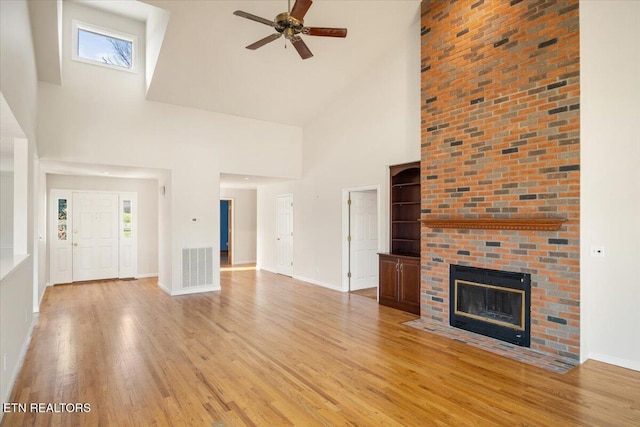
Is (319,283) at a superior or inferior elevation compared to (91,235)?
inferior

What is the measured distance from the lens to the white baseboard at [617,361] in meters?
3.44

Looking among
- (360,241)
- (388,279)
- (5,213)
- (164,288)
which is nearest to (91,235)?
Result: (5,213)

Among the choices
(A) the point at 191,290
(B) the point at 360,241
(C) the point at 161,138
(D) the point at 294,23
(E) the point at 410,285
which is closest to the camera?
(D) the point at 294,23

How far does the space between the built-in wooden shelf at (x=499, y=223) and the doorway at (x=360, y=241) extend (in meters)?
2.11

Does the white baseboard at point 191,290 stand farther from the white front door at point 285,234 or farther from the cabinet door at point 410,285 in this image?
the cabinet door at point 410,285

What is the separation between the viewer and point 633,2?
345 cm

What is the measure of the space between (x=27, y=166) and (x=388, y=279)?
502cm

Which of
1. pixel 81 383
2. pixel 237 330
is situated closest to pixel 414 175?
pixel 237 330

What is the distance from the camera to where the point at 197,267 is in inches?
269

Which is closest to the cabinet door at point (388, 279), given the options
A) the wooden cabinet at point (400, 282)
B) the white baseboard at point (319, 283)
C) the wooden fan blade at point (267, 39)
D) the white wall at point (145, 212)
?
the wooden cabinet at point (400, 282)

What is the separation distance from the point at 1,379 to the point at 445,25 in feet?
19.2

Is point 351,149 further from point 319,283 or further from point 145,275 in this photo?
point 145,275

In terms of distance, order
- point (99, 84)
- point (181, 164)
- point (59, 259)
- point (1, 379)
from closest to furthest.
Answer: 1. point (1, 379)
2. point (99, 84)
3. point (181, 164)
4. point (59, 259)

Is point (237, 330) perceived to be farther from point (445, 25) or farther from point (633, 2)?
point (633, 2)
